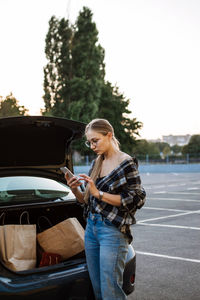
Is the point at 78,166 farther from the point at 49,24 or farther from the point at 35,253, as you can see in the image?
the point at 35,253

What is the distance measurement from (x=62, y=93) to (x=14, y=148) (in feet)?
151

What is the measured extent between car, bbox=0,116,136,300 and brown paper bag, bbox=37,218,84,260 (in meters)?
0.08

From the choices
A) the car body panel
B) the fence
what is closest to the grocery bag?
the car body panel

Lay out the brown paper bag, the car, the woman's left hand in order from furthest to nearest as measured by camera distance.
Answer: the brown paper bag → the car → the woman's left hand

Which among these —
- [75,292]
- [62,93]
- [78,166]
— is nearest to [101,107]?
[62,93]

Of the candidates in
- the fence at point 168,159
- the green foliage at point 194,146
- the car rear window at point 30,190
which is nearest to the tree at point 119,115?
the fence at point 168,159

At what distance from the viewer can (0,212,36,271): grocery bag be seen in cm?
337

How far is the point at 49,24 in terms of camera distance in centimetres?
5003

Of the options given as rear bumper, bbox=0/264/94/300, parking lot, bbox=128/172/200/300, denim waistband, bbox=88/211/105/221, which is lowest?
parking lot, bbox=128/172/200/300

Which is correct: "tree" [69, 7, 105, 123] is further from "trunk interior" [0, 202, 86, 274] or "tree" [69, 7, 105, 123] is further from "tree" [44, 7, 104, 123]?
"trunk interior" [0, 202, 86, 274]

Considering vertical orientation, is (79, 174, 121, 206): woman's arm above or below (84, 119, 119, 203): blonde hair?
below

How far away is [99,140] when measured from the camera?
2.86 m

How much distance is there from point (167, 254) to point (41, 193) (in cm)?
286

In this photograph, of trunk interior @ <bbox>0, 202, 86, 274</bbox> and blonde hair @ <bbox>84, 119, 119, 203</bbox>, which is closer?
blonde hair @ <bbox>84, 119, 119, 203</bbox>
